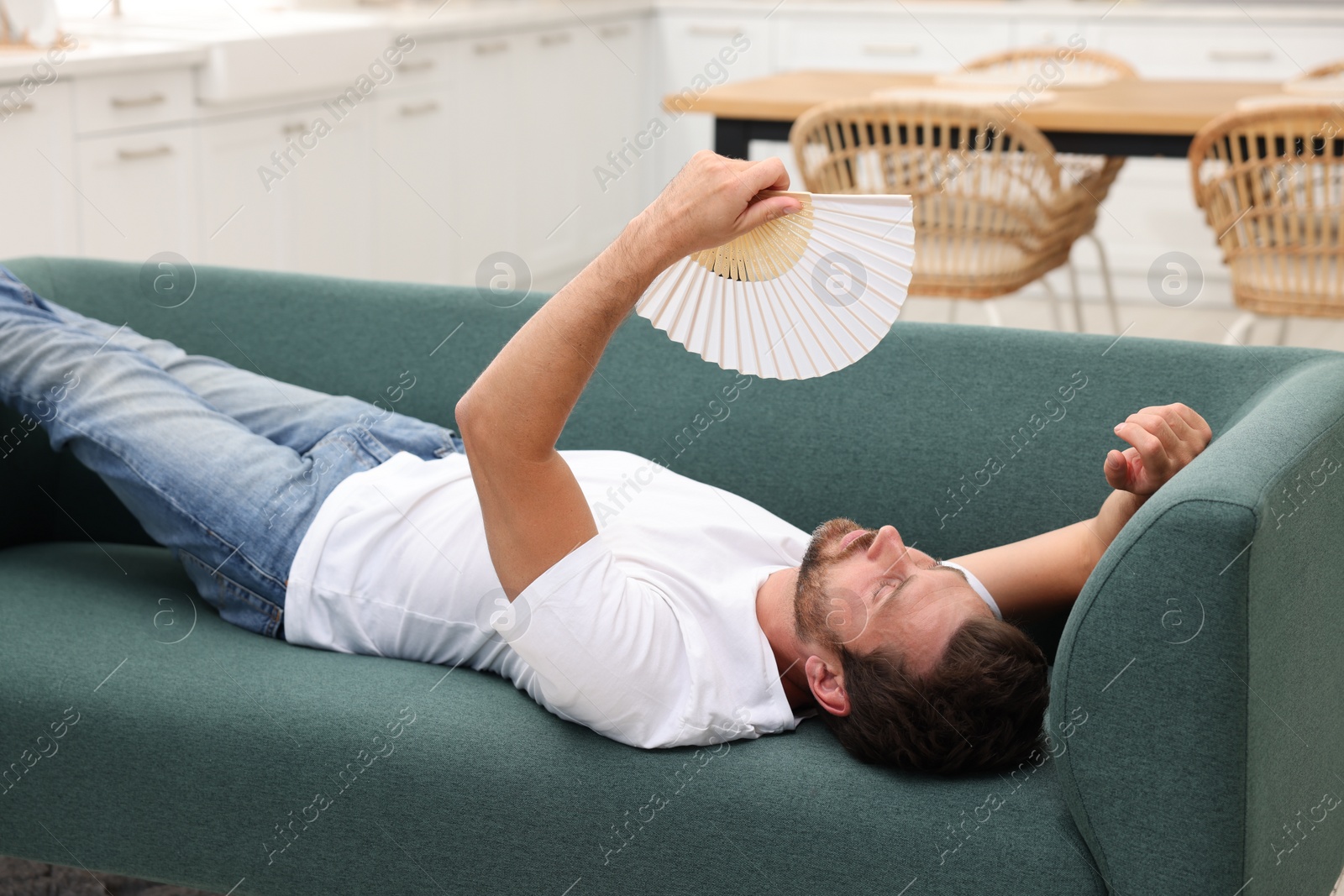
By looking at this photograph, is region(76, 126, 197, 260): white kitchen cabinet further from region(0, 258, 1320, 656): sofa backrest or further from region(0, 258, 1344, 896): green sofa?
region(0, 258, 1344, 896): green sofa

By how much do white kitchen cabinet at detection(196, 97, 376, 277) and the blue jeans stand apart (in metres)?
1.79

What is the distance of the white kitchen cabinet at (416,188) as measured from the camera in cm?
416

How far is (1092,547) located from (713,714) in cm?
48

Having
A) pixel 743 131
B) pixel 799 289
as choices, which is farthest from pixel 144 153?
pixel 799 289

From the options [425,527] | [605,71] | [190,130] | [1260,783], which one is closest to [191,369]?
[425,527]

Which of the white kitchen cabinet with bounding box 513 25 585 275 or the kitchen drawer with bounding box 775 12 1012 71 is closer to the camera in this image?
the white kitchen cabinet with bounding box 513 25 585 275

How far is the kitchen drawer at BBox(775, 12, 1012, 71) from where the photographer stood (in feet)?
16.4

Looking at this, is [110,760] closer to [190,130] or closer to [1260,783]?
[1260,783]

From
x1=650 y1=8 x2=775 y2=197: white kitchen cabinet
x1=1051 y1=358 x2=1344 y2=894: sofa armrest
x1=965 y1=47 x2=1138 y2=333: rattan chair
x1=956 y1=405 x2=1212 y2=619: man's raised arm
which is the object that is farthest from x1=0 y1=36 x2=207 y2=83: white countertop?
x1=1051 y1=358 x2=1344 y2=894: sofa armrest

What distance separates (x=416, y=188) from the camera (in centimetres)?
432

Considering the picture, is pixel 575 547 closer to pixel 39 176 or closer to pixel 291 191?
pixel 39 176

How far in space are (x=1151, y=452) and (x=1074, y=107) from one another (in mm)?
1813

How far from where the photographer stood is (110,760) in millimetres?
1424

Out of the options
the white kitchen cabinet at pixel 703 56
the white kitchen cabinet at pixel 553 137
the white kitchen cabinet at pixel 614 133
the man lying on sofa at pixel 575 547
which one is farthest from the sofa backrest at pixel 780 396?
the white kitchen cabinet at pixel 703 56
